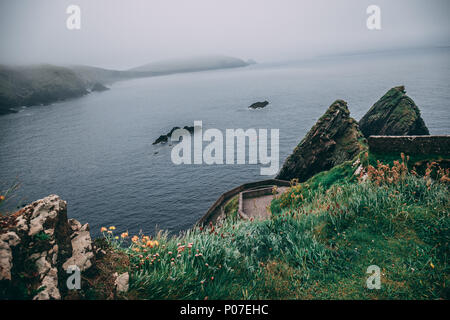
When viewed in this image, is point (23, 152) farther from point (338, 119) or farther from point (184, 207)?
point (338, 119)

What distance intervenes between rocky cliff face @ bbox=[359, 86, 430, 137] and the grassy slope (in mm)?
42287

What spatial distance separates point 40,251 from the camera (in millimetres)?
4859

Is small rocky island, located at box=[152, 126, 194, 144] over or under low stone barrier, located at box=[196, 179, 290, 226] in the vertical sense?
over

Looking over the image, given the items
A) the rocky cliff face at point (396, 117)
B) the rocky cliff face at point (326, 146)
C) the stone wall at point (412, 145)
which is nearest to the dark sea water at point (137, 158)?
the rocky cliff face at point (326, 146)

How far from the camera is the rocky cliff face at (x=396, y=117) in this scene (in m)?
43.8

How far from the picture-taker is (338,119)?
34562 millimetres

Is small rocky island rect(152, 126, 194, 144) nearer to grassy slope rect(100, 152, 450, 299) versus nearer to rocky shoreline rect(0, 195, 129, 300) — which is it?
grassy slope rect(100, 152, 450, 299)

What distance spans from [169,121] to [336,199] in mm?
83462

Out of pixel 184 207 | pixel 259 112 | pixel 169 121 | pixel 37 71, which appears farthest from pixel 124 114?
pixel 37 71

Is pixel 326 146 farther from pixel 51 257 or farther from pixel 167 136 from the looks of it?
pixel 167 136

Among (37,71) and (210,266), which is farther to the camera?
(37,71)

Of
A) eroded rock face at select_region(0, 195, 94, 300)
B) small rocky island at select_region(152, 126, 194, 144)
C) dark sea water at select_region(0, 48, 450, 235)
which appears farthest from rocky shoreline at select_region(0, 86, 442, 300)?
small rocky island at select_region(152, 126, 194, 144)

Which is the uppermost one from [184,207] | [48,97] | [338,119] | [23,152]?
[48,97]

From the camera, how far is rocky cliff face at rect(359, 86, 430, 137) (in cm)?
4378
